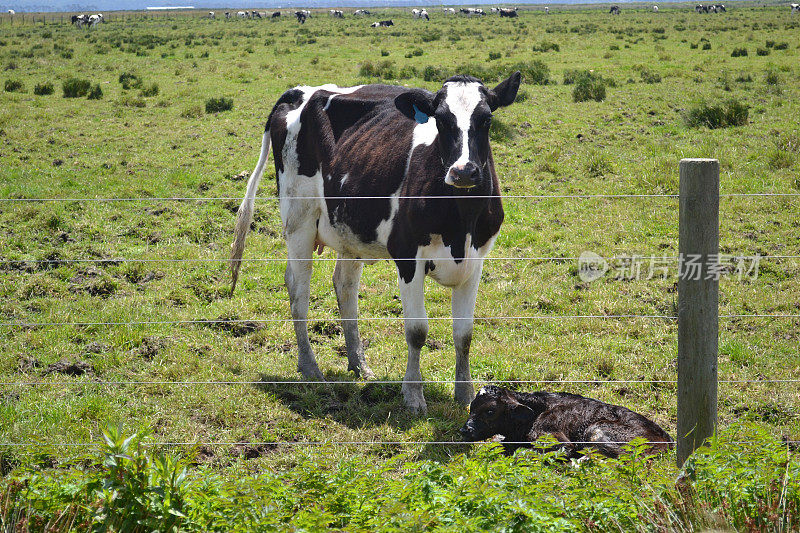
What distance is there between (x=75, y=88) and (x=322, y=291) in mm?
14597

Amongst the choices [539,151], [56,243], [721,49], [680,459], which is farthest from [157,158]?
[721,49]

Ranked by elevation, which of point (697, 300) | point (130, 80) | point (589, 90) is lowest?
point (697, 300)

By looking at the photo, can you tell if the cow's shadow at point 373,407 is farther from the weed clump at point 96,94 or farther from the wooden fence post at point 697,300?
the weed clump at point 96,94

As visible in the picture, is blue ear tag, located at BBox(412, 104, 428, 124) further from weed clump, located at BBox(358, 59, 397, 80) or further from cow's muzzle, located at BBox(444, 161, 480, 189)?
weed clump, located at BBox(358, 59, 397, 80)

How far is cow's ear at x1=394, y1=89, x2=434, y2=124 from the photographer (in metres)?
5.62

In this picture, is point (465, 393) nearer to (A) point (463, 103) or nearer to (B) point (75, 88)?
(A) point (463, 103)

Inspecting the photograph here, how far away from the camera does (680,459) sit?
3.77m

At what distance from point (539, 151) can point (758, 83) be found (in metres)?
8.93

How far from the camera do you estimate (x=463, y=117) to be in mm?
5328

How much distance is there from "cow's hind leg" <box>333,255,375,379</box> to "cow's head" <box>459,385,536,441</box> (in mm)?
1741

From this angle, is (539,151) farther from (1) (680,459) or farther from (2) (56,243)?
(1) (680,459)

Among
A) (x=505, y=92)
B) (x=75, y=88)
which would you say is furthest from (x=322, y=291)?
(x=75, y=88)

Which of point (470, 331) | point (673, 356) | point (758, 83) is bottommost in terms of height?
point (673, 356)

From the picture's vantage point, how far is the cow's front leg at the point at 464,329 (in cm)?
588
